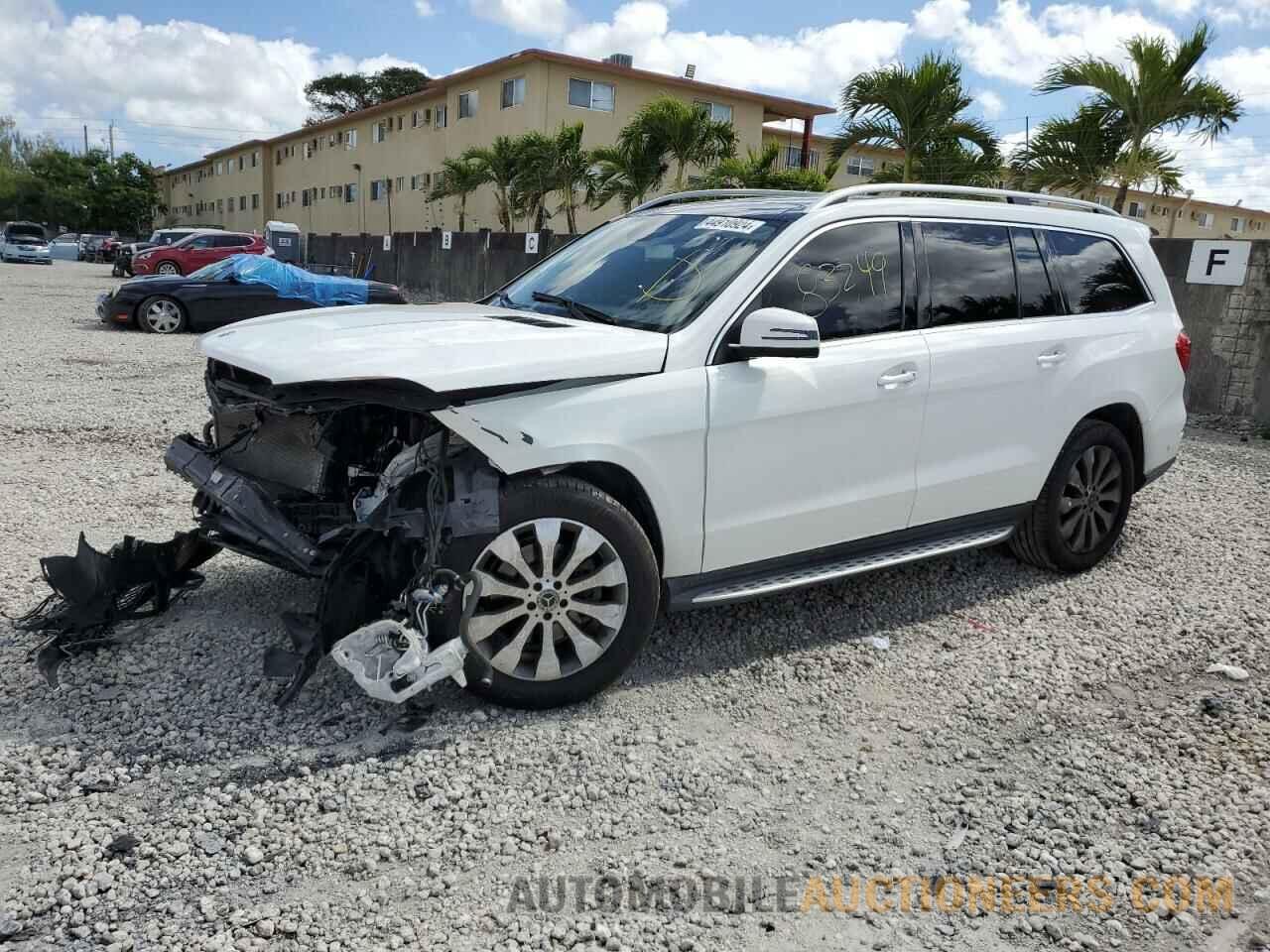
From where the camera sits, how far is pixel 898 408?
4340 millimetres

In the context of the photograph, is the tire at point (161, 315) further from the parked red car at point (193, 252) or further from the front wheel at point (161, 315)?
the parked red car at point (193, 252)

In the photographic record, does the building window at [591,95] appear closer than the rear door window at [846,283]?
No

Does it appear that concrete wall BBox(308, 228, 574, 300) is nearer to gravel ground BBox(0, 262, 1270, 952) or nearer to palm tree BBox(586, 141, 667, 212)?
palm tree BBox(586, 141, 667, 212)

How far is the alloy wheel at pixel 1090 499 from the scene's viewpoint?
5.26 meters

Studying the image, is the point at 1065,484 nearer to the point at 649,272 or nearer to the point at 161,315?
the point at 649,272

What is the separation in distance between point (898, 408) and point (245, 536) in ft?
8.85

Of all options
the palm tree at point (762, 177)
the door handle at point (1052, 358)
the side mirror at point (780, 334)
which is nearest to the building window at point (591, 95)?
the palm tree at point (762, 177)

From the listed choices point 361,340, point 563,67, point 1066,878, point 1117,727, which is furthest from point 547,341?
point 563,67

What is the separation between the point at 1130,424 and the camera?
215 inches

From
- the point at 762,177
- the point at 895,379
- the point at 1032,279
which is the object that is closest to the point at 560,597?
the point at 895,379

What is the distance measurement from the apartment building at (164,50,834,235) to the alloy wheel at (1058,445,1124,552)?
21.8 m

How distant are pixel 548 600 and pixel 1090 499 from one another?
326 cm

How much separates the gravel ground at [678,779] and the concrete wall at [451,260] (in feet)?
55.8

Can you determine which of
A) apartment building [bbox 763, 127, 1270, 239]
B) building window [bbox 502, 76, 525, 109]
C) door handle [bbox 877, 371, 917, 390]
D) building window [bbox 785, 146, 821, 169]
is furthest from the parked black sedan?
building window [bbox 785, 146, 821, 169]
